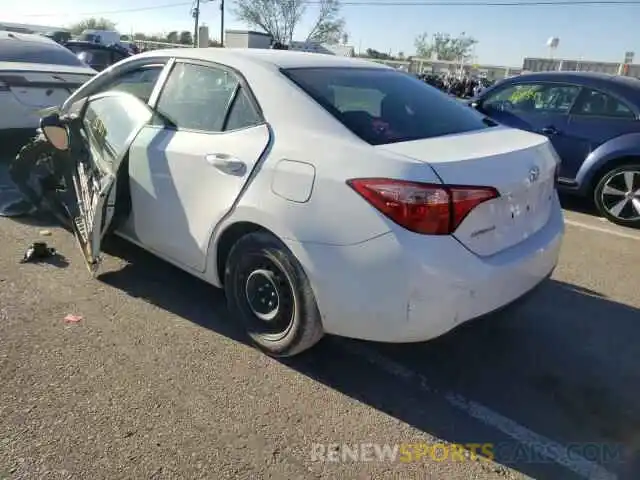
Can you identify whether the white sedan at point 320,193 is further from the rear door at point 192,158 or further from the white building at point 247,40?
the white building at point 247,40

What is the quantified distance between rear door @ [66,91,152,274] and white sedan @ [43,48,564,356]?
0.05 ft

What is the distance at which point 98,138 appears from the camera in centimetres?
392

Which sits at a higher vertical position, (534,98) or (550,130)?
(534,98)

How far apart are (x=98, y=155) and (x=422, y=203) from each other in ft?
8.22

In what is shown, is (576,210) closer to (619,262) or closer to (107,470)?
(619,262)

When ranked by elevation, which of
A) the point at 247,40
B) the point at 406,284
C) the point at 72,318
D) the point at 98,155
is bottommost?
the point at 72,318

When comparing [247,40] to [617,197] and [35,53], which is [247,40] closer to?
[35,53]

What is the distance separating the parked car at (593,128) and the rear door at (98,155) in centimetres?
500

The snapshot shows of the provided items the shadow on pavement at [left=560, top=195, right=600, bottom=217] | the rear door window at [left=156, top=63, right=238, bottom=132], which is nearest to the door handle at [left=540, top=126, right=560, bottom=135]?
the shadow on pavement at [left=560, top=195, right=600, bottom=217]

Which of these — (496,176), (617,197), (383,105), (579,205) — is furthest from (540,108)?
(496,176)

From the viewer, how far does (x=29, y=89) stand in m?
5.97

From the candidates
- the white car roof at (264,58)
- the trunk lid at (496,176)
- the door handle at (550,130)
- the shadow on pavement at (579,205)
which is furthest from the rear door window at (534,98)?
the trunk lid at (496,176)

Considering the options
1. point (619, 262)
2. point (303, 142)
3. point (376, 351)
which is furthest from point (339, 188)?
point (619, 262)

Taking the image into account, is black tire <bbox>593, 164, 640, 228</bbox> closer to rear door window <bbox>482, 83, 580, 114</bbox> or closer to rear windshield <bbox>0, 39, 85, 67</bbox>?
rear door window <bbox>482, 83, 580, 114</bbox>
